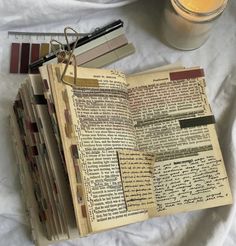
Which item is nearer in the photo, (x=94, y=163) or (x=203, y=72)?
(x=94, y=163)

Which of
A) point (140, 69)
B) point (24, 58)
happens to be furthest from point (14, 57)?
point (140, 69)

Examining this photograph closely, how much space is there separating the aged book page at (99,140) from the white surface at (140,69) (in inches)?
4.3

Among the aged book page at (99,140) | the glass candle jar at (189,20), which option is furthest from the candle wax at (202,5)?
the aged book page at (99,140)

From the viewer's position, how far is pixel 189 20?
0.59 meters

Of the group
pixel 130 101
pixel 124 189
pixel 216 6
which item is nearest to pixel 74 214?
pixel 124 189

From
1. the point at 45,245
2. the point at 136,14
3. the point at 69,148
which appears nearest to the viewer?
the point at 69,148

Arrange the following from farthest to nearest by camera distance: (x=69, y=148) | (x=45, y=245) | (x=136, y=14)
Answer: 1. (x=136, y=14)
2. (x=45, y=245)
3. (x=69, y=148)

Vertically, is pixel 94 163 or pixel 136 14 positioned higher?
pixel 136 14

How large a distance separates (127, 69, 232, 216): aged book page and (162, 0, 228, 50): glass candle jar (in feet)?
0.16

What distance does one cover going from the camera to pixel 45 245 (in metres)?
0.56

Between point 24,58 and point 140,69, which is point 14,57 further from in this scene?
point 140,69

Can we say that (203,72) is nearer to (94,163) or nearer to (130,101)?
(130,101)

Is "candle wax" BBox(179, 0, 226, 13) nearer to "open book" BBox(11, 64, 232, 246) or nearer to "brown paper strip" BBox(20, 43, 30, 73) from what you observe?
"open book" BBox(11, 64, 232, 246)

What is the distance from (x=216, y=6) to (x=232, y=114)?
0.14m
